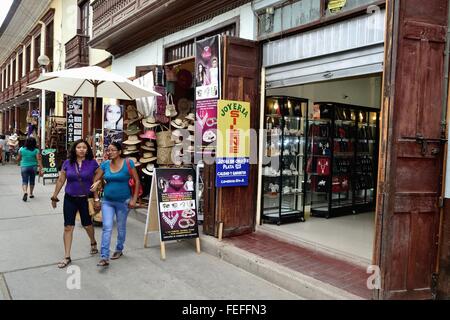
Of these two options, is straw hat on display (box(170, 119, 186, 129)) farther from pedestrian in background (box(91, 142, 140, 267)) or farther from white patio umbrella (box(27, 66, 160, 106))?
pedestrian in background (box(91, 142, 140, 267))

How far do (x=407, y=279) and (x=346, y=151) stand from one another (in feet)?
14.9

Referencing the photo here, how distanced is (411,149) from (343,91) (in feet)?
16.7

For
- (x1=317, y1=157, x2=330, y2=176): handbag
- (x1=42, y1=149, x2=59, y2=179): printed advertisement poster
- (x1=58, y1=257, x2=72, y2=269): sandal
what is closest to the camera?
(x1=58, y1=257, x2=72, y2=269): sandal

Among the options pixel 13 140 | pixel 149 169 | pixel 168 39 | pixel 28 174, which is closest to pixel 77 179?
pixel 149 169

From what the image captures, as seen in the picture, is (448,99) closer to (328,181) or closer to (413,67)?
(413,67)

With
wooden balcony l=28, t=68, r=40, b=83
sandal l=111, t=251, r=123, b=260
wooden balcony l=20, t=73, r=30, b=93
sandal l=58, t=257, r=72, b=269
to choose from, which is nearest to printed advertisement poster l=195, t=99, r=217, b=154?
sandal l=111, t=251, r=123, b=260

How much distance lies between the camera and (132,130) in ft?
27.6

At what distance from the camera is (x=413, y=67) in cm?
372

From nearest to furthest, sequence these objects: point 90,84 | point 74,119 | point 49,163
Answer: point 90,84 → point 49,163 → point 74,119

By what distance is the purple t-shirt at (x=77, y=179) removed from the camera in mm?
4941

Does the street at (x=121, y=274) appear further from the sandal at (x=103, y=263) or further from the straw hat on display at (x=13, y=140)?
the straw hat on display at (x=13, y=140)

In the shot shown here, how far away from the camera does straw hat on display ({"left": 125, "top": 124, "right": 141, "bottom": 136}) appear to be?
8398 mm

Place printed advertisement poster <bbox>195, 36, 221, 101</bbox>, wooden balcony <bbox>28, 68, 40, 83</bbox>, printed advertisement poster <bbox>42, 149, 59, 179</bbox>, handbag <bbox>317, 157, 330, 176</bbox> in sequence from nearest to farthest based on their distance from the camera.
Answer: printed advertisement poster <bbox>195, 36, 221, 101</bbox>, handbag <bbox>317, 157, 330, 176</bbox>, printed advertisement poster <bbox>42, 149, 59, 179</bbox>, wooden balcony <bbox>28, 68, 40, 83</bbox>

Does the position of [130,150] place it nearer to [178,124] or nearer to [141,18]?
[178,124]
